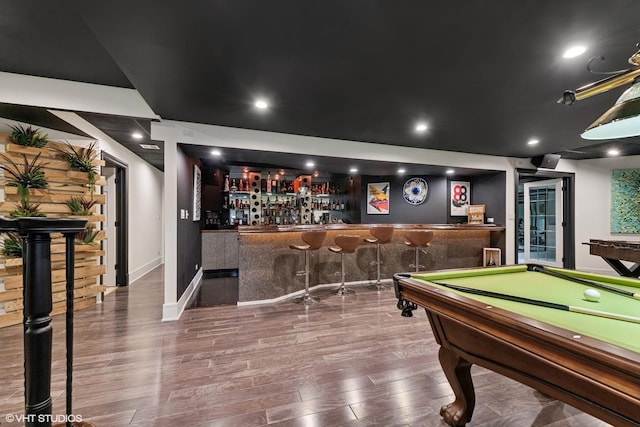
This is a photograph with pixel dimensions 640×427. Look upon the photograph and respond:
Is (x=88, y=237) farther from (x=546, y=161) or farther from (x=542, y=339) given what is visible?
(x=546, y=161)

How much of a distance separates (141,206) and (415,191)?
619 cm

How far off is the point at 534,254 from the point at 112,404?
8.78 meters

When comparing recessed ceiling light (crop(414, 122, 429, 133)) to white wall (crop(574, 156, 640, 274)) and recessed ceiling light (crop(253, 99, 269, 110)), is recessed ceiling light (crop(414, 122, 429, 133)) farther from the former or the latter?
white wall (crop(574, 156, 640, 274))

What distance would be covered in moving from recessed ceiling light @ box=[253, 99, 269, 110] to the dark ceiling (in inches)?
3.4

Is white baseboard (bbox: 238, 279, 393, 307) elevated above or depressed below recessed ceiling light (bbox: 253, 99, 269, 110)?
below

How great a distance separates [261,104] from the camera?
2.97 metres

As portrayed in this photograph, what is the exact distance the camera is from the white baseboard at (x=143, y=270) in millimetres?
5156

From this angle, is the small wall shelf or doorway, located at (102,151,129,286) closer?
→ doorway, located at (102,151,129,286)

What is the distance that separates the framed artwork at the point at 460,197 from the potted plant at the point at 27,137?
7273 millimetres

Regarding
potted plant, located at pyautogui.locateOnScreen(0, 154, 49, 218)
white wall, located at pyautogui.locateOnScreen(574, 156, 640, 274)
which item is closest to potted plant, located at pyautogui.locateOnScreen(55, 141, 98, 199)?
potted plant, located at pyautogui.locateOnScreen(0, 154, 49, 218)

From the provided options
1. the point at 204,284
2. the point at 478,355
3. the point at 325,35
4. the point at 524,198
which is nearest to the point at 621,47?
the point at 325,35

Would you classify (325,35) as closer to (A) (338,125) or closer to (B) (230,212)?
(A) (338,125)

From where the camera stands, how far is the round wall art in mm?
6527

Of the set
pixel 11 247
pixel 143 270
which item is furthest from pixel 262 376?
pixel 143 270
